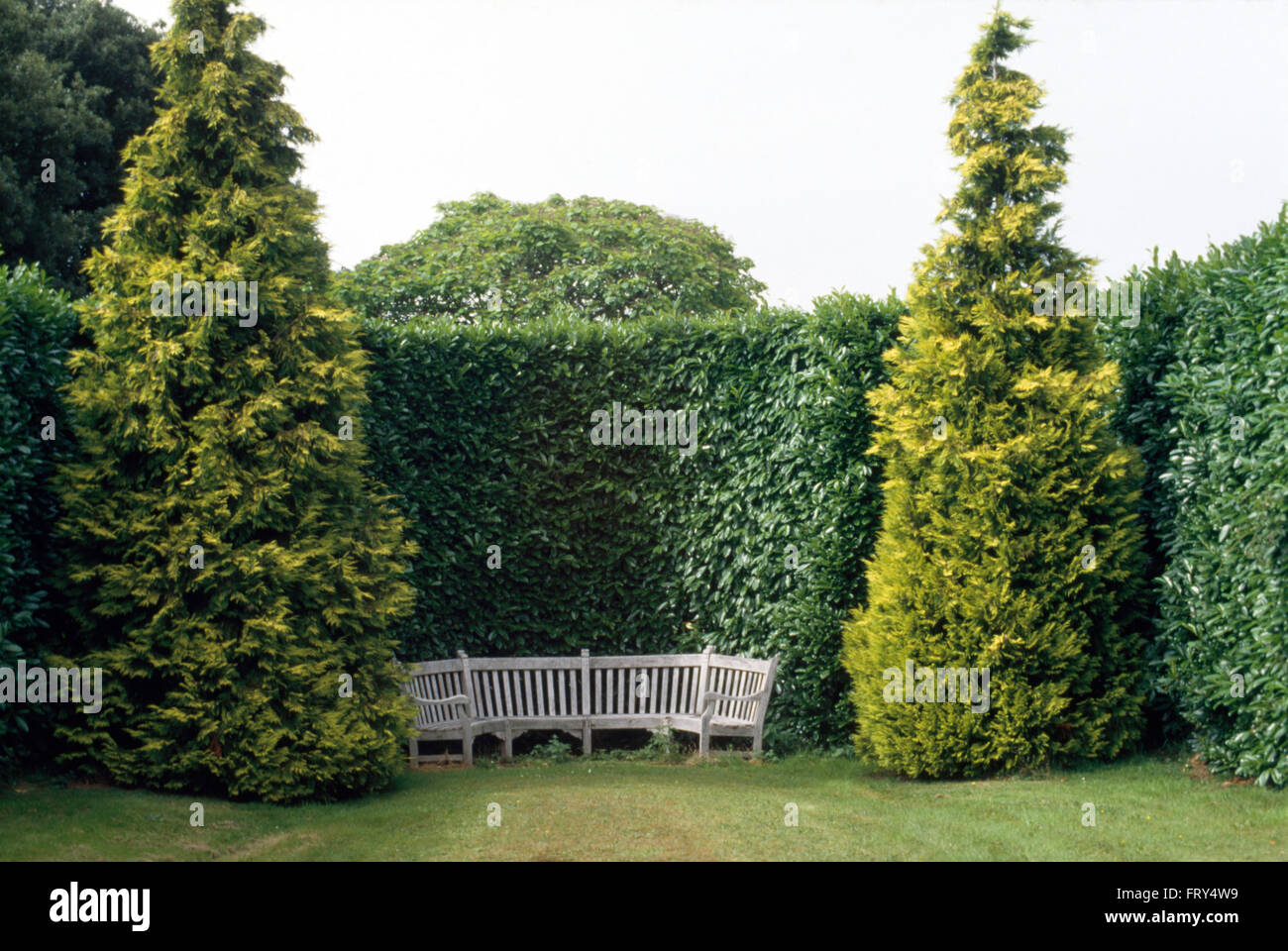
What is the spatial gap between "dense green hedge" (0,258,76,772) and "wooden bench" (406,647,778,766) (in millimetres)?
3146

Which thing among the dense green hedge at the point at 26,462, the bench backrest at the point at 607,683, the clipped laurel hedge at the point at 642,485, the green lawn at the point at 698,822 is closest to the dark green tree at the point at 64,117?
the clipped laurel hedge at the point at 642,485

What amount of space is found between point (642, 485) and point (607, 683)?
1981mm

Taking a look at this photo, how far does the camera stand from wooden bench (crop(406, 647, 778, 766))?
9781mm

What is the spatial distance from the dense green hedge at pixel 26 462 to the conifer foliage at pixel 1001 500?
Answer: 20.8 ft

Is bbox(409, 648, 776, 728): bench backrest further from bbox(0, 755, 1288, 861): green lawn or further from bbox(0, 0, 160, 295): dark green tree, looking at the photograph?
bbox(0, 0, 160, 295): dark green tree

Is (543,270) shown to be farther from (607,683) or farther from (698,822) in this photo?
(698,822)

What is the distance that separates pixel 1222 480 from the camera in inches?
302

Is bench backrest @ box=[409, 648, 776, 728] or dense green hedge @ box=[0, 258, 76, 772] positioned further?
bench backrest @ box=[409, 648, 776, 728]

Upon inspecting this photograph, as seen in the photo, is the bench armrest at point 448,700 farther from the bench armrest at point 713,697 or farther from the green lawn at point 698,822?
the bench armrest at point 713,697

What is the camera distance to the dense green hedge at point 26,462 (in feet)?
23.9

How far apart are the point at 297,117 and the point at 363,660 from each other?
4.21 m

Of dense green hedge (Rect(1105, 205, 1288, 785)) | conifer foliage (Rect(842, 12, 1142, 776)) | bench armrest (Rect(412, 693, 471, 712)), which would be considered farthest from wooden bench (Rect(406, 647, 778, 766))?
dense green hedge (Rect(1105, 205, 1288, 785))

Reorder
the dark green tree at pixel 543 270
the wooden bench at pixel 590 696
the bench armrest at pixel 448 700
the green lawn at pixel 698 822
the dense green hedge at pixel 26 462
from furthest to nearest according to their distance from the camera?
the dark green tree at pixel 543 270 → the wooden bench at pixel 590 696 → the bench armrest at pixel 448 700 → the dense green hedge at pixel 26 462 → the green lawn at pixel 698 822
